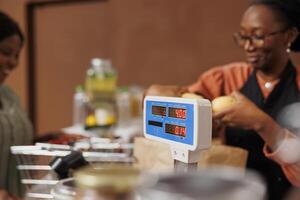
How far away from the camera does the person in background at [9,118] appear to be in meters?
1.40

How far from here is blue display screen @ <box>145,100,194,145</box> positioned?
0.71 meters

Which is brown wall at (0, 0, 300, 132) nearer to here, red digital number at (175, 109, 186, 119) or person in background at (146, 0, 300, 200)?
person in background at (146, 0, 300, 200)

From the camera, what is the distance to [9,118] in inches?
61.9

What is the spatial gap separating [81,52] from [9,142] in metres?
1.93

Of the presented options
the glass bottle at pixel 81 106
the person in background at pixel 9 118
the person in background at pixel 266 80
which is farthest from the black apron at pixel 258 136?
the glass bottle at pixel 81 106

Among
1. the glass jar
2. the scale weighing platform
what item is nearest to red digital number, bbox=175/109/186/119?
the scale weighing platform

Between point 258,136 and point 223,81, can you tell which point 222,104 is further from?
point 223,81

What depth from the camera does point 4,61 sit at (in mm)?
1520

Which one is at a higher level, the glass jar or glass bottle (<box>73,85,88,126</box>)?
the glass jar

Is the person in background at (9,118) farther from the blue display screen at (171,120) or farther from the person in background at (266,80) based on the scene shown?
the blue display screen at (171,120)

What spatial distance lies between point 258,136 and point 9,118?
886mm

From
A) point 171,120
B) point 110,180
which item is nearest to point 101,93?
point 171,120

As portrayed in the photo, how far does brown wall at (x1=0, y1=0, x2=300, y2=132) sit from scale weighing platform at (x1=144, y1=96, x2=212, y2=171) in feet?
6.46

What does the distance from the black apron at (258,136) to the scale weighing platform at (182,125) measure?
0.42 meters
